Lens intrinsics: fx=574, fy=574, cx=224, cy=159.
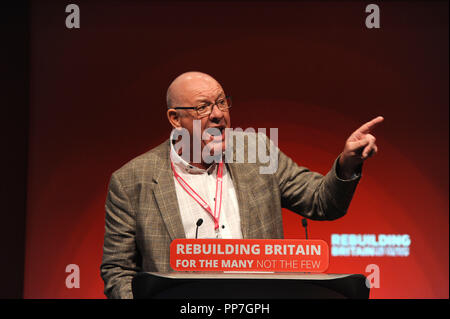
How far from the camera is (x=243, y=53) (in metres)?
3.79

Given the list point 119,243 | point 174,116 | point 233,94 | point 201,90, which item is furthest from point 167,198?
point 233,94

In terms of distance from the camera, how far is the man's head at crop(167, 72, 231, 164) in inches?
92.4

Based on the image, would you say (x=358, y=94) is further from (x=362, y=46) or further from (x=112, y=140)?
(x=112, y=140)

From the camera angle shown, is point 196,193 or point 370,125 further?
point 196,193

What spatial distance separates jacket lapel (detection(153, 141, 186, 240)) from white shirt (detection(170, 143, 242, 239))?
36 millimetres

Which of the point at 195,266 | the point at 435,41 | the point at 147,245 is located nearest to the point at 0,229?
the point at 147,245

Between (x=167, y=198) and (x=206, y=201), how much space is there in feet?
0.53

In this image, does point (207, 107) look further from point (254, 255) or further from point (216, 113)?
point (254, 255)

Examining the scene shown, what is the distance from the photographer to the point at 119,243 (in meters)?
2.29

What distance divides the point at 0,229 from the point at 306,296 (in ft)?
8.69

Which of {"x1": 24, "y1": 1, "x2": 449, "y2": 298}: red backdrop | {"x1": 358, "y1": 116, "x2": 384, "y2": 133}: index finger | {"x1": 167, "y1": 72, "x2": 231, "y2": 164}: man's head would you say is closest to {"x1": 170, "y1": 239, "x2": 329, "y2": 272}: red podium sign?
{"x1": 358, "y1": 116, "x2": 384, "y2": 133}: index finger

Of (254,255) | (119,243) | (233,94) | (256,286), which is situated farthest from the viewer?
(233,94)

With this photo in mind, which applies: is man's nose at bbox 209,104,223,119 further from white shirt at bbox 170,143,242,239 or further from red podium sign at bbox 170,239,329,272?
red podium sign at bbox 170,239,329,272

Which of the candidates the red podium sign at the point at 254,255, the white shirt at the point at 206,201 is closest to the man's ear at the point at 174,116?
the white shirt at the point at 206,201
